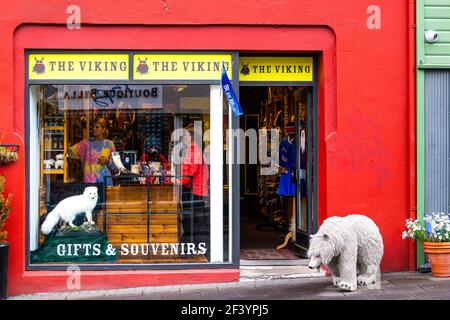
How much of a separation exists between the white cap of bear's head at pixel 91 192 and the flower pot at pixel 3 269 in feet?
4.37

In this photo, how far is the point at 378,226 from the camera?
9.85 meters

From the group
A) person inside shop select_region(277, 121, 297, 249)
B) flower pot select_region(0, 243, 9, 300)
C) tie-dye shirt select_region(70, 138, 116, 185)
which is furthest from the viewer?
person inside shop select_region(277, 121, 297, 249)

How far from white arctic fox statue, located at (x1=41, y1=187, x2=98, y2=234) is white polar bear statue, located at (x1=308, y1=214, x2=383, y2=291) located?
322 cm

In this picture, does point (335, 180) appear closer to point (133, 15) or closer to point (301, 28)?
point (301, 28)

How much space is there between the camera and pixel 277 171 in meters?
13.2

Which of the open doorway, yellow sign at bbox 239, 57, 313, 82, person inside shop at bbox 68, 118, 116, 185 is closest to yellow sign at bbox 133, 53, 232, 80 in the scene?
yellow sign at bbox 239, 57, 313, 82

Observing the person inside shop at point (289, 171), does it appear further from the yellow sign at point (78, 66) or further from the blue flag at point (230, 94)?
the yellow sign at point (78, 66)

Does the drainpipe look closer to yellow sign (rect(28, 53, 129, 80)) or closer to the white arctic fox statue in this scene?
yellow sign (rect(28, 53, 129, 80))

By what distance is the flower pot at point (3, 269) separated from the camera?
29.1ft

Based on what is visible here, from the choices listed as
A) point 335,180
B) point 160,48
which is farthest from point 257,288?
point 160,48

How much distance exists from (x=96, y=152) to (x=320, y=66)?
11.6 ft

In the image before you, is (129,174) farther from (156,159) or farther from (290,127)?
(290,127)

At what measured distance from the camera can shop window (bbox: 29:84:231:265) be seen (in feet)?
31.9

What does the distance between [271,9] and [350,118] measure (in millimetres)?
1934
